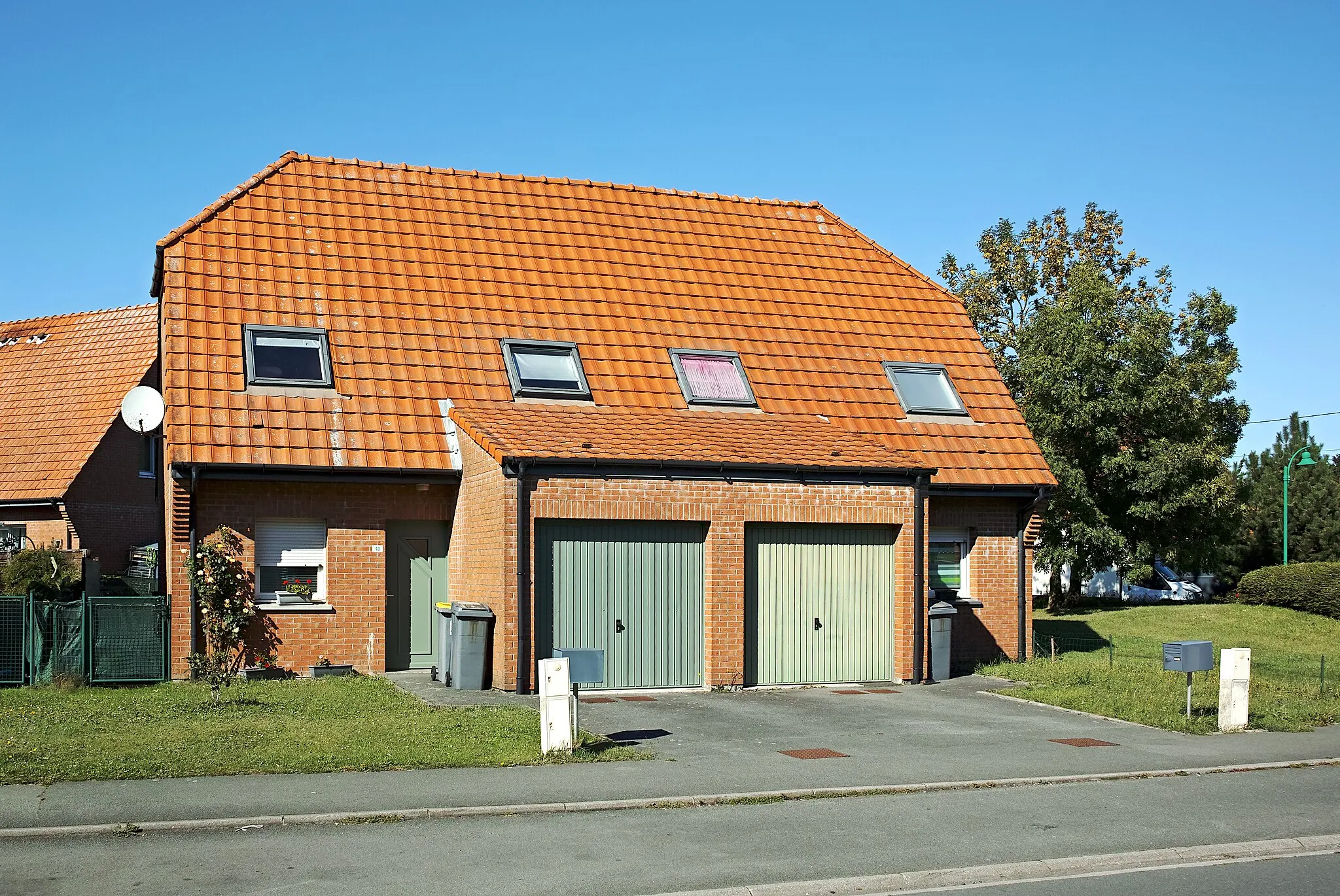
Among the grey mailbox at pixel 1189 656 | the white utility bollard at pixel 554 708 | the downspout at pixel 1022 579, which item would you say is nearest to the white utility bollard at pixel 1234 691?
the grey mailbox at pixel 1189 656

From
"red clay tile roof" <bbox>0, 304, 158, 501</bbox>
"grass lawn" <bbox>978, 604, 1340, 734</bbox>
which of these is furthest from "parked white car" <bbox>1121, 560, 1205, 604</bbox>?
"red clay tile roof" <bbox>0, 304, 158, 501</bbox>

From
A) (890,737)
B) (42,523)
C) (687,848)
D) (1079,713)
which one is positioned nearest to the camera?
(687,848)

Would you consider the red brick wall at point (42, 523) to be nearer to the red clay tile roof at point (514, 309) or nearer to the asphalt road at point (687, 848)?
the red clay tile roof at point (514, 309)

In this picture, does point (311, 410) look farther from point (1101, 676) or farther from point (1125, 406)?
Result: point (1125, 406)

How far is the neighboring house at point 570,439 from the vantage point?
17.8 meters

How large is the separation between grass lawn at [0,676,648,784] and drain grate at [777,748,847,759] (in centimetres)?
159

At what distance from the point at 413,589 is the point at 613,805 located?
10076mm

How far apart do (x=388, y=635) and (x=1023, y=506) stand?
1038 cm

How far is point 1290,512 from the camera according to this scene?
46.4 m

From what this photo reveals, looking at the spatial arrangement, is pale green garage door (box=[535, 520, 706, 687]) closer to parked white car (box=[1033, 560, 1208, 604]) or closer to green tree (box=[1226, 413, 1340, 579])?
green tree (box=[1226, 413, 1340, 579])

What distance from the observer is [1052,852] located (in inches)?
354

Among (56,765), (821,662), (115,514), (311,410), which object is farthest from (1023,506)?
(115,514)

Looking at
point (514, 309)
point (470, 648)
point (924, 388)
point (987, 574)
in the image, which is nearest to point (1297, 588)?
point (987, 574)

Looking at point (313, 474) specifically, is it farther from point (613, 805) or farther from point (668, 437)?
point (613, 805)
